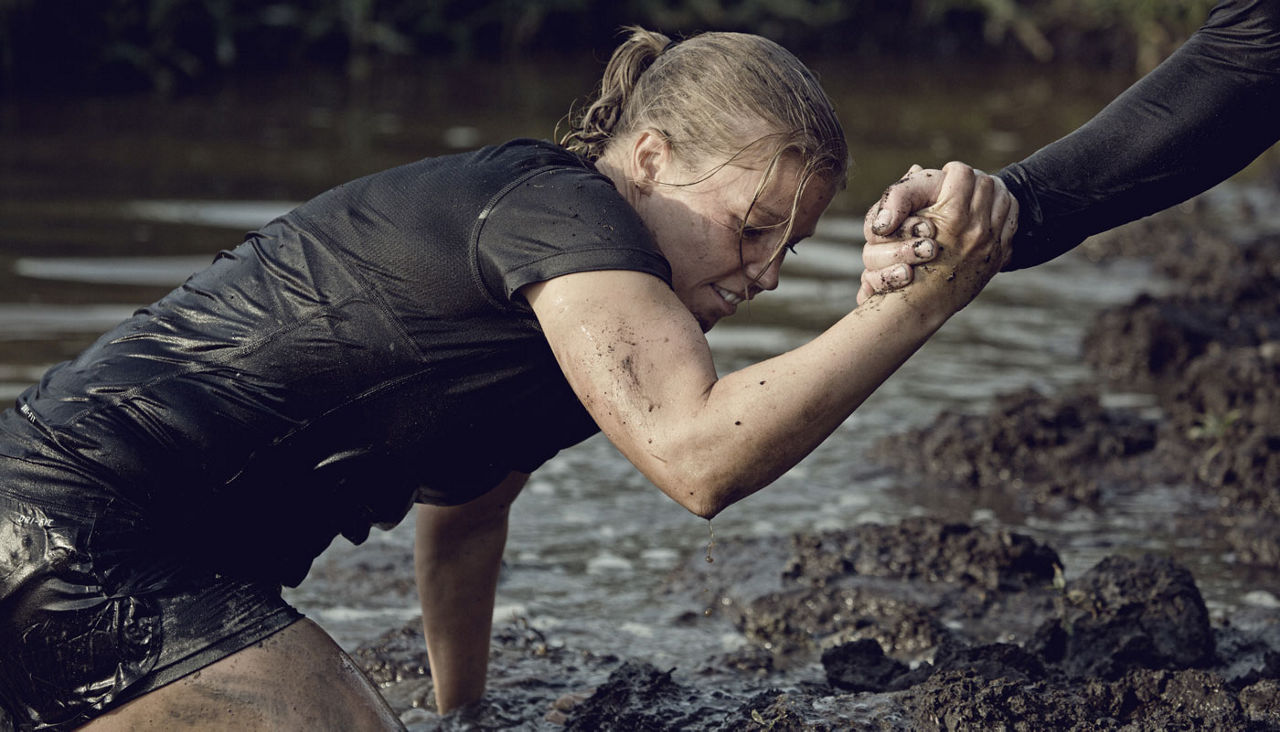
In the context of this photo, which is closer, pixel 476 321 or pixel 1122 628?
pixel 476 321

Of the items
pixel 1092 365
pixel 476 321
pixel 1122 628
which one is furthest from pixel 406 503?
pixel 1092 365

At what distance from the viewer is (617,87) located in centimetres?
299

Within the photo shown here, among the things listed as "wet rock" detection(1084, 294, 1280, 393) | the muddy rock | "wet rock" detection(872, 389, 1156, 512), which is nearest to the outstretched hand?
the muddy rock

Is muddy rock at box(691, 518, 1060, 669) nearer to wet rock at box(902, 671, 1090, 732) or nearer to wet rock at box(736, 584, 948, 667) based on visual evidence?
wet rock at box(736, 584, 948, 667)

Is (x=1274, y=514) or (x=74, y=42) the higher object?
(x=74, y=42)

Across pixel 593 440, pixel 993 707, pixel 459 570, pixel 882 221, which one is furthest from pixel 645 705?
pixel 593 440

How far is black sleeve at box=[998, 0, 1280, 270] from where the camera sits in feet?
9.49

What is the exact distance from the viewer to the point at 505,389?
9.04 feet

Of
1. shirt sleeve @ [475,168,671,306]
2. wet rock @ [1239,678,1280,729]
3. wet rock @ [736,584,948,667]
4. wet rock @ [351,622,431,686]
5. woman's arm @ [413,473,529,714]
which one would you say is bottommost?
wet rock @ [736,584,948,667]

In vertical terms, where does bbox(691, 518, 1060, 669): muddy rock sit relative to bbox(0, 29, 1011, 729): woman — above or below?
below

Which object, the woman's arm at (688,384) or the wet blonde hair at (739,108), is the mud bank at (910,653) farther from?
the wet blonde hair at (739,108)

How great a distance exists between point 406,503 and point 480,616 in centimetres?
72

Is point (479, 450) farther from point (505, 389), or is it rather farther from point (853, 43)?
point (853, 43)

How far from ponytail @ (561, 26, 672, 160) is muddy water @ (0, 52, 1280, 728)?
1522mm
